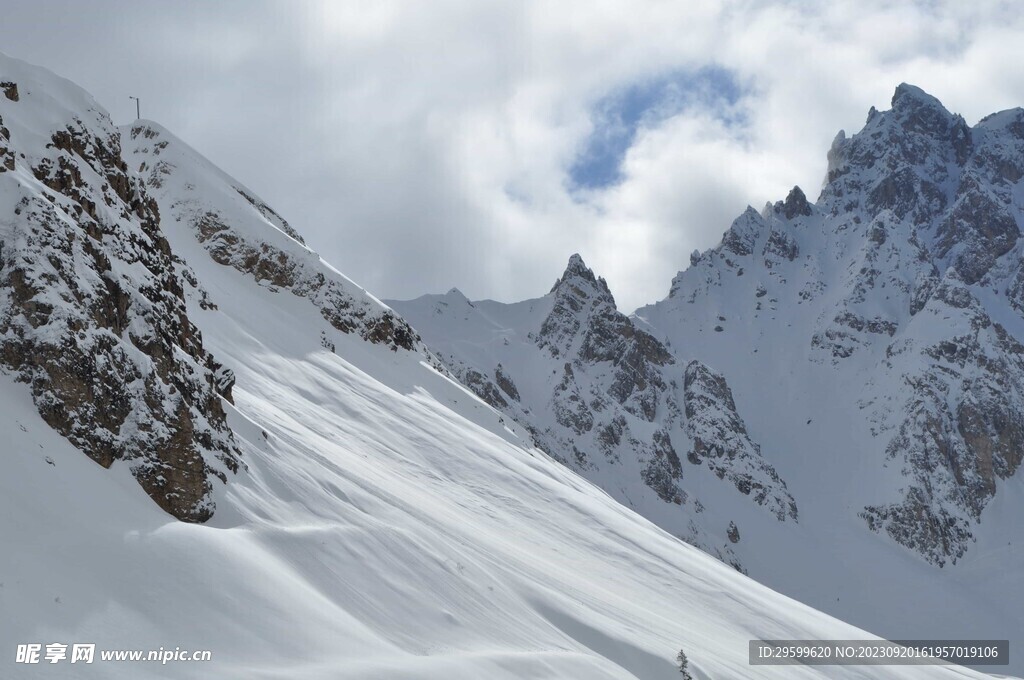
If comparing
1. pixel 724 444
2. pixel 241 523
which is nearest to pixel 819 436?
pixel 724 444

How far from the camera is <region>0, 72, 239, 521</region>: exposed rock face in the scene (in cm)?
2361

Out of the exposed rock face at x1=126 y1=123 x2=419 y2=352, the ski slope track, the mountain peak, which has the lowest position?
the ski slope track

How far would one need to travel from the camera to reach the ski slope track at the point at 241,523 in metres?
20.6

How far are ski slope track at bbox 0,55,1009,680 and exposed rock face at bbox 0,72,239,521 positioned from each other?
65 mm

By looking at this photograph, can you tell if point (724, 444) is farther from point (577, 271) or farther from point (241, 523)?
point (241, 523)

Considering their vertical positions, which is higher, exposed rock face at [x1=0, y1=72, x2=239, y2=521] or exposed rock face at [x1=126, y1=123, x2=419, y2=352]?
exposed rock face at [x1=126, y1=123, x2=419, y2=352]

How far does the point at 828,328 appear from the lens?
654 ft

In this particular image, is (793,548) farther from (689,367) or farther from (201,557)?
(201,557)

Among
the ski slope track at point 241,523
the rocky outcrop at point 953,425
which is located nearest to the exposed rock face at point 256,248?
the ski slope track at point 241,523

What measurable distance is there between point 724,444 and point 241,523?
14062cm

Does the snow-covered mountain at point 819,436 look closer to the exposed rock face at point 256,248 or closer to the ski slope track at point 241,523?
the exposed rock face at point 256,248

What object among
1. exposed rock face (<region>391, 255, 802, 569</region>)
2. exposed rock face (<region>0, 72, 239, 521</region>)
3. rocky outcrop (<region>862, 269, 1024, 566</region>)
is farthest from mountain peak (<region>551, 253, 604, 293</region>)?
exposed rock face (<region>0, 72, 239, 521</region>)

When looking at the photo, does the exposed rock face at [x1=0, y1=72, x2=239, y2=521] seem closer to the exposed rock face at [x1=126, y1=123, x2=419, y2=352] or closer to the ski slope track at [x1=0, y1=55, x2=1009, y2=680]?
the ski slope track at [x1=0, y1=55, x2=1009, y2=680]

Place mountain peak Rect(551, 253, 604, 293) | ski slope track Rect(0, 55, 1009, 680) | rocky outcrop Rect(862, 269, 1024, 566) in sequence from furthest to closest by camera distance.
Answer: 1. mountain peak Rect(551, 253, 604, 293)
2. rocky outcrop Rect(862, 269, 1024, 566)
3. ski slope track Rect(0, 55, 1009, 680)
